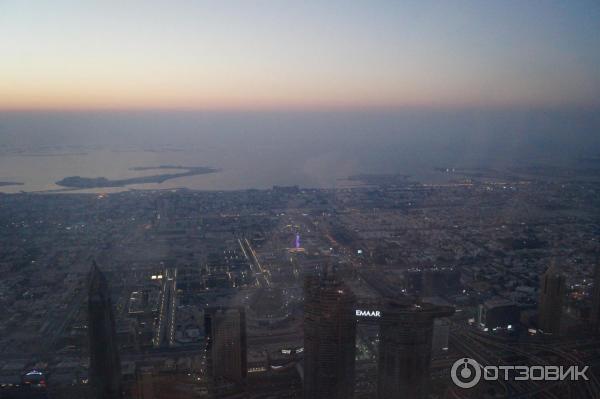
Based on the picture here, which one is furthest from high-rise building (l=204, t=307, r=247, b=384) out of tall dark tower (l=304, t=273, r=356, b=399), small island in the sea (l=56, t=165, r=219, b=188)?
small island in the sea (l=56, t=165, r=219, b=188)

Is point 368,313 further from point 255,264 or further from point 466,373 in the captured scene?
point 255,264

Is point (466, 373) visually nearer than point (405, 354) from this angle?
Yes

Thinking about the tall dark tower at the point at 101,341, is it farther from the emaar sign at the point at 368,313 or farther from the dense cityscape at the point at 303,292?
the emaar sign at the point at 368,313

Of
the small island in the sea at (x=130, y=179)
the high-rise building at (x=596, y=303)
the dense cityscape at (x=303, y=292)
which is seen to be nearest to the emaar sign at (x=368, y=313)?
the dense cityscape at (x=303, y=292)

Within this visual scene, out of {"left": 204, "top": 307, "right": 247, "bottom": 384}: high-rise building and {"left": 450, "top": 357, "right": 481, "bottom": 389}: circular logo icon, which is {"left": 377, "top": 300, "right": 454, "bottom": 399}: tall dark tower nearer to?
{"left": 450, "top": 357, "right": 481, "bottom": 389}: circular logo icon

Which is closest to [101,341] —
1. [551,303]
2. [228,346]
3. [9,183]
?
[228,346]

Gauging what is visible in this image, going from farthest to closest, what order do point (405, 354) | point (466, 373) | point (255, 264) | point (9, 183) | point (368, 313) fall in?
1. point (9, 183)
2. point (255, 264)
3. point (368, 313)
4. point (405, 354)
5. point (466, 373)
